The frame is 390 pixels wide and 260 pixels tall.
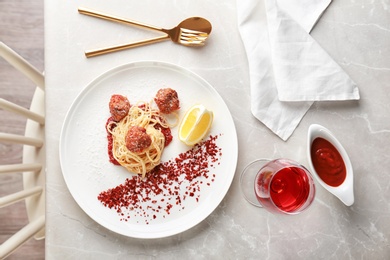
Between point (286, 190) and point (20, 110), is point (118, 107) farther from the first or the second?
point (286, 190)

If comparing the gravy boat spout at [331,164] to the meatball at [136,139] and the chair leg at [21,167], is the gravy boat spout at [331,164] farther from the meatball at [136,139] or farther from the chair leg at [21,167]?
the chair leg at [21,167]

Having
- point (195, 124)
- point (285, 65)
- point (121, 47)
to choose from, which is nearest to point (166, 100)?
point (195, 124)

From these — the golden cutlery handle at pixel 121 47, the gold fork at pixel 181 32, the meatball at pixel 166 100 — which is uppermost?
the gold fork at pixel 181 32

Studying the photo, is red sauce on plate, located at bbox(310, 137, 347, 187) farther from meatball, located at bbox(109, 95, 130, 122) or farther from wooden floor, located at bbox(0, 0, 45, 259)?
wooden floor, located at bbox(0, 0, 45, 259)

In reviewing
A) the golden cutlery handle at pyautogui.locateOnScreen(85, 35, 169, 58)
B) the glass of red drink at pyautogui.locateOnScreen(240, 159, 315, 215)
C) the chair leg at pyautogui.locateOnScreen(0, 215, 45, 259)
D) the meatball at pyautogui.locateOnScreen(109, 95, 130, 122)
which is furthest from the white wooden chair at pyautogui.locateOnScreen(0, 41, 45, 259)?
the glass of red drink at pyautogui.locateOnScreen(240, 159, 315, 215)

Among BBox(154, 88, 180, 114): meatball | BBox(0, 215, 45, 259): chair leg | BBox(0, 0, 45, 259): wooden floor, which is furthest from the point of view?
BBox(0, 0, 45, 259): wooden floor

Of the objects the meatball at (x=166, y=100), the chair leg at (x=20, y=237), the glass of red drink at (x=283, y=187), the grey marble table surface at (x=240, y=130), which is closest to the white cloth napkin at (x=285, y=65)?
the grey marble table surface at (x=240, y=130)

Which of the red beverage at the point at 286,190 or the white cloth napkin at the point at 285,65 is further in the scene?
the white cloth napkin at the point at 285,65
